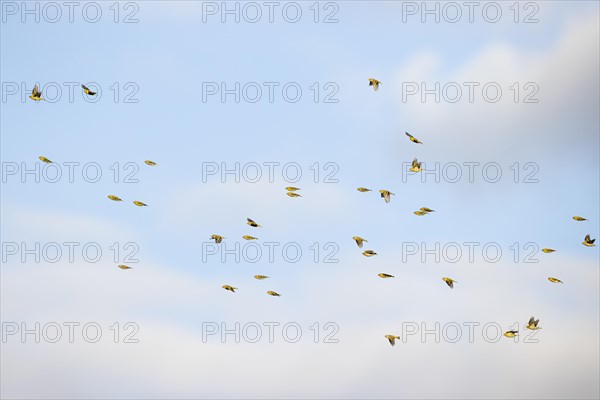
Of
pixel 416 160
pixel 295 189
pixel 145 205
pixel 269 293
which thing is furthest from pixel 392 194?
pixel 145 205

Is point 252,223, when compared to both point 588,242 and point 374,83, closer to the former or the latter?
point 374,83

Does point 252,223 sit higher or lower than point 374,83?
lower

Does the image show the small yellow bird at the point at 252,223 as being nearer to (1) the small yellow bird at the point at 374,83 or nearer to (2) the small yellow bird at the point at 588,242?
(1) the small yellow bird at the point at 374,83

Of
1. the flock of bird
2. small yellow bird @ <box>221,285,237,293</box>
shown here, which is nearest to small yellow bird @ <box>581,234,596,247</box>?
the flock of bird

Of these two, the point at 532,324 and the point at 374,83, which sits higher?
the point at 374,83

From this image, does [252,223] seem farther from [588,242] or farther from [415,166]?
[588,242]

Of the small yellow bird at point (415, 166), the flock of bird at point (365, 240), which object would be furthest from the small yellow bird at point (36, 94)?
the small yellow bird at point (415, 166)

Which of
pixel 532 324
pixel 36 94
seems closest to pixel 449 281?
pixel 532 324

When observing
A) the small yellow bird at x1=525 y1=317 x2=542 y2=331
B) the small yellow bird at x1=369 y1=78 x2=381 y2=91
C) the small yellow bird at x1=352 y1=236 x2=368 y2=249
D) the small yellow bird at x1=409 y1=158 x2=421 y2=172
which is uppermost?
the small yellow bird at x1=369 y1=78 x2=381 y2=91

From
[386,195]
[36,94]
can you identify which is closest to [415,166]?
[386,195]

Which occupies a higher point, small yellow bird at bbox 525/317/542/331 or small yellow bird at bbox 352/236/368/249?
small yellow bird at bbox 352/236/368/249

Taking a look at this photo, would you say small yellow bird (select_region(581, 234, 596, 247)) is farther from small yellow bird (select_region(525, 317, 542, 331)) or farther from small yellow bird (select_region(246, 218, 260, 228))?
small yellow bird (select_region(246, 218, 260, 228))
